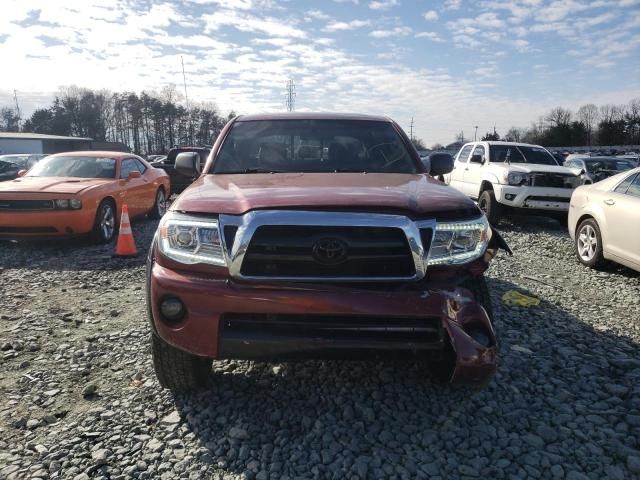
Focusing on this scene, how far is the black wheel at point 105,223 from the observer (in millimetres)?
7784

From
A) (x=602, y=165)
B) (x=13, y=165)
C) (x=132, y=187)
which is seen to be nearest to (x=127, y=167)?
(x=132, y=187)

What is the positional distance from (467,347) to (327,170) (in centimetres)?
174

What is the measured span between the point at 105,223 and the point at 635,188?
7728 millimetres

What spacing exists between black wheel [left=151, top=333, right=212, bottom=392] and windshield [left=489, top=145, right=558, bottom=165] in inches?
376

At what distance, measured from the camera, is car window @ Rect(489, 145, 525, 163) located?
35.8 ft

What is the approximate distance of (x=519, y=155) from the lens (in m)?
11.0

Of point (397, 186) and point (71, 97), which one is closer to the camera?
point (397, 186)

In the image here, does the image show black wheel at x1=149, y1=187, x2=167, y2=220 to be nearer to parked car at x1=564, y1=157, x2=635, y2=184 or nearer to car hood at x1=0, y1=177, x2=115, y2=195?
car hood at x1=0, y1=177, x2=115, y2=195

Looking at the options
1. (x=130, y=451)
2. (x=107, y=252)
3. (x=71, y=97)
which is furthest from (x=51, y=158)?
(x=71, y=97)

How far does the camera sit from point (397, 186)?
301cm

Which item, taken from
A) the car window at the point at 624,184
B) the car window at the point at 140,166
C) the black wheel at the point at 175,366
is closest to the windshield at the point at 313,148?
the black wheel at the point at 175,366

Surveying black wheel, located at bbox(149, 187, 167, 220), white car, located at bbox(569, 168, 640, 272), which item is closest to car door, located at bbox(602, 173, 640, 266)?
white car, located at bbox(569, 168, 640, 272)

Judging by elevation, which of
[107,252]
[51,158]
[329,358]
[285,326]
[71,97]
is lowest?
[107,252]

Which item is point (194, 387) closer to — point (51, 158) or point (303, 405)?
point (303, 405)
